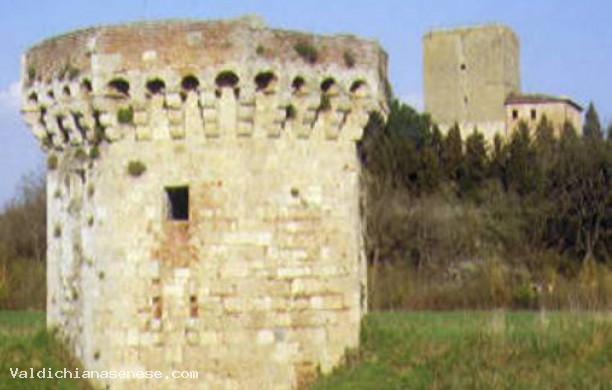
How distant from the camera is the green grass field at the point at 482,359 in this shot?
12508 mm

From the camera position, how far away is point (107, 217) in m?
13.5

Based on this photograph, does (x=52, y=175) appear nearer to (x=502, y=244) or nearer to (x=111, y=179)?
(x=111, y=179)

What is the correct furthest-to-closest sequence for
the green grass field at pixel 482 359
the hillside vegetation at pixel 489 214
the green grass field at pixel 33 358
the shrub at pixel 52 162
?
1. the hillside vegetation at pixel 489 214
2. the shrub at pixel 52 162
3. the green grass field at pixel 33 358
4. the green grass field at pixel 482 359

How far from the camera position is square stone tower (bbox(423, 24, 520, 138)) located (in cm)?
7862

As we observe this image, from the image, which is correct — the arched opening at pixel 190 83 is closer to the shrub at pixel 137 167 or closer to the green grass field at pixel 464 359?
the shrub at pixel 137 167

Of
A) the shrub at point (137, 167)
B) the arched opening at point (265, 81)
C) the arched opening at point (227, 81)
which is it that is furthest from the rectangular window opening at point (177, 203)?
the arched opening at point (265, 81)

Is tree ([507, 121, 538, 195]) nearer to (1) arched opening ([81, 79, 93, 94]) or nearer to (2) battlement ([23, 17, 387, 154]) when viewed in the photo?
(2) battlement ([23, 17, 387, 154])

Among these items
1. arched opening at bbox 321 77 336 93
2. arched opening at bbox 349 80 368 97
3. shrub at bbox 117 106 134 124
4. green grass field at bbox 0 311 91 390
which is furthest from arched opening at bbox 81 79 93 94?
green grass field at bbox 0 311 91 390

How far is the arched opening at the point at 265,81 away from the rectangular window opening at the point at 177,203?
1406 mm

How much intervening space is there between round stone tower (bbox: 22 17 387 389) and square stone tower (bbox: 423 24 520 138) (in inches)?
2536

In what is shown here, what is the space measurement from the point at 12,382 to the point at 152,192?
2.71 m

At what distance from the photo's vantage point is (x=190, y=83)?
13.2 meters

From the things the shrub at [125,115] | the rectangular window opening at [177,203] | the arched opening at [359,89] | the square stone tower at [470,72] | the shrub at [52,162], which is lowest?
the rectangular window opening at [177,203]

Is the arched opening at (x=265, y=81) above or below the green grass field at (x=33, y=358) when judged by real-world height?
above
